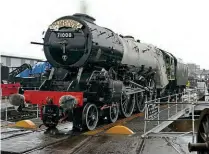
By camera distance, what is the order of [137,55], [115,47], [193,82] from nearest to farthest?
[115,47] → [137,55] → [193,82]

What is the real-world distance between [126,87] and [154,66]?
13.1ft

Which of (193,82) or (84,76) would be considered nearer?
(84,76)

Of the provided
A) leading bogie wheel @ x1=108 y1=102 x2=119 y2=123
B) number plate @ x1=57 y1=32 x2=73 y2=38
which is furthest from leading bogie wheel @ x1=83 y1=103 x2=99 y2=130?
number plate @ x1=57 y1=32 x2=73 y2=38

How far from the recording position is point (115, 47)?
11305mm

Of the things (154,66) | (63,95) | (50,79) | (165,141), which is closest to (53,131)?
(63,95)

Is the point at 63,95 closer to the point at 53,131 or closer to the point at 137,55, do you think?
the point at 53,131

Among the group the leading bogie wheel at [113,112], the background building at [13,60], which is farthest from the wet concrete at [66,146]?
the background building at [13,60]

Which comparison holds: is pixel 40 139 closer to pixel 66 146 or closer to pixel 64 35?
pixel 66 146

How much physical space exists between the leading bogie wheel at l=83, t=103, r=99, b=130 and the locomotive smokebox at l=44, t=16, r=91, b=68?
4.66ft

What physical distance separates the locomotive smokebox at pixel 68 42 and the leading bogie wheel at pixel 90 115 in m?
1.42

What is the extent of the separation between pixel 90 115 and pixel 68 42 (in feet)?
8.03

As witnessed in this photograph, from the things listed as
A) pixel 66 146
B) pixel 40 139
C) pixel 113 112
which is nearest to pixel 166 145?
→ pixel 66 146

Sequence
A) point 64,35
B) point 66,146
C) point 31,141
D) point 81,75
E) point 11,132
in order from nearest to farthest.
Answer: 1. point 66,146
2. point 31,141
3. point 11,132
4. point 64,35
5. point 81,75

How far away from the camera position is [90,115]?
950cm
